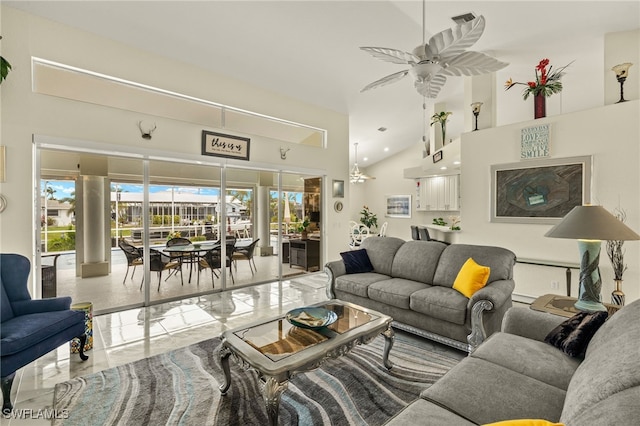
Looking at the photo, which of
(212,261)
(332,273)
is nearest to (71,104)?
(212,261)

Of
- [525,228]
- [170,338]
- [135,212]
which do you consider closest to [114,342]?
[170,338]

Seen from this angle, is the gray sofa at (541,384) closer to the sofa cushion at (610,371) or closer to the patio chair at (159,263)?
the sofa cushion at (610,371)

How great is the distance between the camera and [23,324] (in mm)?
2254

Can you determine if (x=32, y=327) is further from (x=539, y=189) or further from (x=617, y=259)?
(x=539, y=189)

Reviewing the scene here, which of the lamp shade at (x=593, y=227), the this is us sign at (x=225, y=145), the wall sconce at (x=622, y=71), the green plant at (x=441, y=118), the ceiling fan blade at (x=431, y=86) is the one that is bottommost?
the lamp shade at (x=593, y=227)

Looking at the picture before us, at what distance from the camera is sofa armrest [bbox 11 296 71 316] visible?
99.4 inches

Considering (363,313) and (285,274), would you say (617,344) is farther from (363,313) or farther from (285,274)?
(285,274)

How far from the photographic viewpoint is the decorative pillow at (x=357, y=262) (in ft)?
13.1

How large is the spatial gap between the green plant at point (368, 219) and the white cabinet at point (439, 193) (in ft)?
5.91

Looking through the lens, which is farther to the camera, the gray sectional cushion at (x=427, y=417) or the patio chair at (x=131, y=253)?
the patio chair at (x=131, y=253)

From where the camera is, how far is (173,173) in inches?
184

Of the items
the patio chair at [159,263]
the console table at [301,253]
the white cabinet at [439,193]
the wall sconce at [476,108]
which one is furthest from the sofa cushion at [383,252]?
the white cabinet at [439,193]

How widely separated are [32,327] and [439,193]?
8830mm

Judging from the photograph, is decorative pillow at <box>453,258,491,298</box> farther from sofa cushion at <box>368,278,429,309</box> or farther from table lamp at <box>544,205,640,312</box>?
table lamp at <box>544,205,640,312</box>
